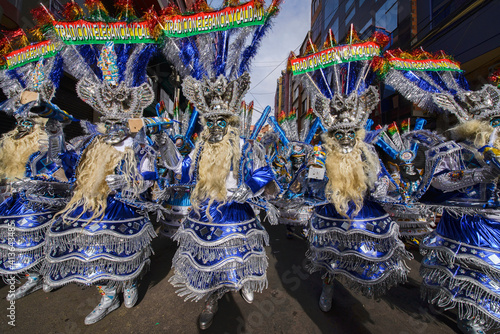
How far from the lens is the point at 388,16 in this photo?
34.3 ft

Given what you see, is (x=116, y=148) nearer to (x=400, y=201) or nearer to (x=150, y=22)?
(x=150, y=22)

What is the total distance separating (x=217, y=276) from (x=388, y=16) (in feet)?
46.7

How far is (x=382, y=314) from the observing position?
2406 mm

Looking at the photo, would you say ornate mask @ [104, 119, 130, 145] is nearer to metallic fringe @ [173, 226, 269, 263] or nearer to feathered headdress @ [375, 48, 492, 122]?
metallic fringe @ [173, 226, 269, 263]

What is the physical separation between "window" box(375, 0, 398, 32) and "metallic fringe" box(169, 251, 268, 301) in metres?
13.2

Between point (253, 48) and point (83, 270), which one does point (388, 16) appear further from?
point (83, 270)

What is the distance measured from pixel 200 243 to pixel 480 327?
8.72 feet

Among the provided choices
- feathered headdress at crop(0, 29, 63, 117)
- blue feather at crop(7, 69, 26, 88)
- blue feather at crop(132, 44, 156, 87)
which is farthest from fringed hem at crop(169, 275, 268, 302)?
blue feather at crop(7, 69, 26, 88)

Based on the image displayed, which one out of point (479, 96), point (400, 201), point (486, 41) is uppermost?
point (486, 41)

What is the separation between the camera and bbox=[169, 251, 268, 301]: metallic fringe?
72.7 inches

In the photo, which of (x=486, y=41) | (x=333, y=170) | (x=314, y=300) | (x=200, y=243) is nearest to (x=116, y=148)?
(x=200, y=243)

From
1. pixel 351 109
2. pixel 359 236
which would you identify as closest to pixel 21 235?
pixel 359 236

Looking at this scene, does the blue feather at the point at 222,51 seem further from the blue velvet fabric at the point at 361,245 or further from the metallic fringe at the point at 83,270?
the metallic fringe at the point at 83,270

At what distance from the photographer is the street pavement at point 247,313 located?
219 centimetres
